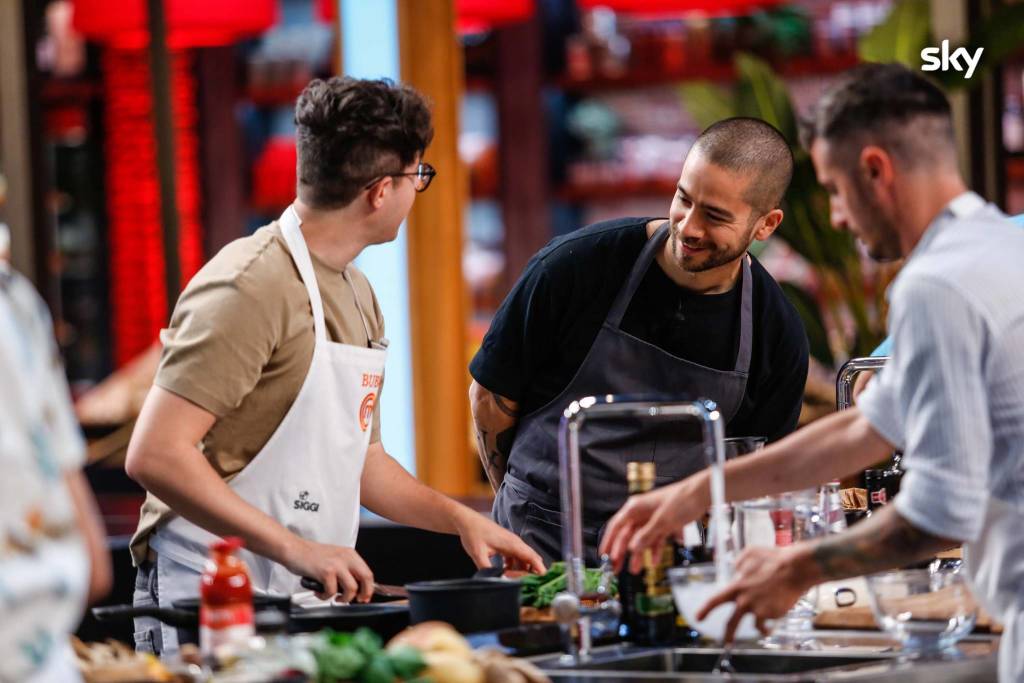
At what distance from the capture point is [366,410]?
2873 mm

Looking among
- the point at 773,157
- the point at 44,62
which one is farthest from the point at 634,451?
the point at 44,62

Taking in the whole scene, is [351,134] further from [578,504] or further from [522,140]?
[522,140]

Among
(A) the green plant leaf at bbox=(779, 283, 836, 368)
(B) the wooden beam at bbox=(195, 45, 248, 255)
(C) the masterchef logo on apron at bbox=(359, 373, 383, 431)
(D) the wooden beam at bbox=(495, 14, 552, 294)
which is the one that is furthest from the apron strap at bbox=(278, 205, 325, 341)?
(B) the wooden beam at bbox=(195, 45, 248, 255)

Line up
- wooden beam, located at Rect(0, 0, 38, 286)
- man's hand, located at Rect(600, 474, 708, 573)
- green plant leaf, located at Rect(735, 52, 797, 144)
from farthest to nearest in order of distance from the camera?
wooden beam, located at Rect(0, 0, 38, 286) < green plant leaf, located at Rect(735, 52, 797, 144) < man's hand, located at Rect(600, 474, 708, 573)

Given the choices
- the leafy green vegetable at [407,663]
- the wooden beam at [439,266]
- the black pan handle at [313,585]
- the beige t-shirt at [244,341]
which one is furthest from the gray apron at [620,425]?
the wooden beam at [439,266]

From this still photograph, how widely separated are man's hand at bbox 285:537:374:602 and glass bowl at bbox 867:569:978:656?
2.69ft

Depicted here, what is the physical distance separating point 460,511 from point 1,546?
142 centimetres

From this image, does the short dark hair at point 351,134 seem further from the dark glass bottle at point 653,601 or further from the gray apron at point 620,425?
the dark glass bottle at point 653,601

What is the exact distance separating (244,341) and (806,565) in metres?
1.03

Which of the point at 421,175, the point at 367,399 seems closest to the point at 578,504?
the point at 367,399

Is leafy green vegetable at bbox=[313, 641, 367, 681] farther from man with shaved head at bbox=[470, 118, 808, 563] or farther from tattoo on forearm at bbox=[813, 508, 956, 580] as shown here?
man with shaved head at bbox=[470, 118, 808, 563]

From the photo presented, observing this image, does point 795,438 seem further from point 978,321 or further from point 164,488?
point 164,488

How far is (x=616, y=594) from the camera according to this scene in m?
2.57

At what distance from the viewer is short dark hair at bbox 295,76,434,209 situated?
2711mm
